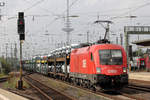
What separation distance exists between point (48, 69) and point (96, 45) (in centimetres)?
2149

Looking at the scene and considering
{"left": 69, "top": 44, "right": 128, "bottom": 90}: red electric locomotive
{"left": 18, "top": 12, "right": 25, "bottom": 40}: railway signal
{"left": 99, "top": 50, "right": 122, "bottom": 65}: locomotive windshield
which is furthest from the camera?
{"left": 18, "top": 12, "right": 25, "bottom": 40}: railway signal

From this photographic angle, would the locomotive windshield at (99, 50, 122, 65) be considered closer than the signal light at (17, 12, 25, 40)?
Yes

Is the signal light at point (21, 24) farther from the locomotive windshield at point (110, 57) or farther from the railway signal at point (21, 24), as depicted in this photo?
the locomotive windshield at point (110, 57)

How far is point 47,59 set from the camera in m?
38.8

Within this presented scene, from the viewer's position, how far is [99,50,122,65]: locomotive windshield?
16.2 meters

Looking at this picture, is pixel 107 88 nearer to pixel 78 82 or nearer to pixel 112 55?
pixel 112 55

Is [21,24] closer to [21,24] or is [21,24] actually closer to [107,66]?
[21,24]

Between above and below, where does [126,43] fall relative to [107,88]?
above

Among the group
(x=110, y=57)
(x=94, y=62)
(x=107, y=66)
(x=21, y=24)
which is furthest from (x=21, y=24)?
(x=107, y=66)

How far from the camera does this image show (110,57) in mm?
16391

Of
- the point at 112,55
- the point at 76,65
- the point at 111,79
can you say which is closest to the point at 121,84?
the point at 111,79

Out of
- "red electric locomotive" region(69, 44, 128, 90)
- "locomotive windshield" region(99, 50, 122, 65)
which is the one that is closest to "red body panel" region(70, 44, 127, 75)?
"red electric locomotive" region(69, 44, 128, 90)

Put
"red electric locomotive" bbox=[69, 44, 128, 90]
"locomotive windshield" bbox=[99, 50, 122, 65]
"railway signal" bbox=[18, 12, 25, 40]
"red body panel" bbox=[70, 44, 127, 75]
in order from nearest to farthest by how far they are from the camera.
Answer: "red electric locomotive" bbox=[69, 44, 128, 90] → "red body panel" bbox=[70, 44, 127, 75] → "locomotive windshield" bbox=[99, 50, 122, 65] → "railway signal" bbox=[18, 12, 25, 40]

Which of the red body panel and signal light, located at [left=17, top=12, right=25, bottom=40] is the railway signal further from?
the red body panel
